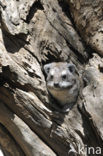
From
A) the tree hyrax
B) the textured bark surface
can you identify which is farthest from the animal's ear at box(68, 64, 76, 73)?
the textured bark surface

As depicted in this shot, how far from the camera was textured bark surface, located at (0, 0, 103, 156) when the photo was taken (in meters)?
3.16

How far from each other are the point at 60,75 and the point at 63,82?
0.26 feet

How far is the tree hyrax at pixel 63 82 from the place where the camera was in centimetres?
312

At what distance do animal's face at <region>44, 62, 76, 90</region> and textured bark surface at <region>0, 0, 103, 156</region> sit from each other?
0.11 m

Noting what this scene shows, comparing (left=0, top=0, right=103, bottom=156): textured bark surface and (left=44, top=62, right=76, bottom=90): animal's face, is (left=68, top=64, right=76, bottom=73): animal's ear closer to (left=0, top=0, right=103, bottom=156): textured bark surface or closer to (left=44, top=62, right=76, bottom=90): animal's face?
(left=44, top=62, right=76, bottom=90): animal's face

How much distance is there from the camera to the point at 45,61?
337 cm

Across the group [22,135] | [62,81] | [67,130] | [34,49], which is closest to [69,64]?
[62,81]

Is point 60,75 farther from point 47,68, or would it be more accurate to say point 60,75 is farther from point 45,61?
point 45,61

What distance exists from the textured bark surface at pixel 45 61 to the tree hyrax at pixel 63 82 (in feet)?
0.25

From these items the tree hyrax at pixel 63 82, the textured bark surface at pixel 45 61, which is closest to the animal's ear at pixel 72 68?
the tree hyrax at pixel 63 82

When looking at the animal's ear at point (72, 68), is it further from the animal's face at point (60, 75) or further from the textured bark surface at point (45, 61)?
the textured bark surface at point (45, 61)

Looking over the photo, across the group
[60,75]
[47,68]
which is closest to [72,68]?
[60,75]

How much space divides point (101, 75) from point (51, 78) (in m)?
0.50

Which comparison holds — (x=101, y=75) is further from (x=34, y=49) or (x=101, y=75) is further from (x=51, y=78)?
(x=34, y=49)
